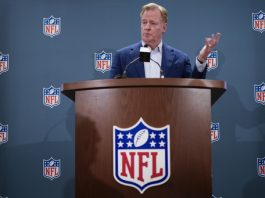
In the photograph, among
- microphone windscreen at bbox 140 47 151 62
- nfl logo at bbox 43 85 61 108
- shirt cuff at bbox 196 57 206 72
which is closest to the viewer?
microphone windscreen at bbox 140 47 151 62

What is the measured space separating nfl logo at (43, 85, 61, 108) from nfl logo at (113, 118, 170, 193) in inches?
76.0

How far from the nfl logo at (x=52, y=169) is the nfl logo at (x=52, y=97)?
19.4 inches

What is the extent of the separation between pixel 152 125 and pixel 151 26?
1136 mm

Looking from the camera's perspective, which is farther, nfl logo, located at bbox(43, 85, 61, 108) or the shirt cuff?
nfl logo, located at bbox(43, 85, 61, 108)

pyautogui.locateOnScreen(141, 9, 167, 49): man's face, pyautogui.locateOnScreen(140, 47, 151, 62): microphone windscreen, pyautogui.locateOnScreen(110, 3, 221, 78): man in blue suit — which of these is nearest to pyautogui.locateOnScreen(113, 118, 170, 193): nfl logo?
pyautogui.locateOnScreen(140, 47, 151, 62): microphone windscreen

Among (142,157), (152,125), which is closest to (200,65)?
(152,125)

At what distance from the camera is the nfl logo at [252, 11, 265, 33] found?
344cm

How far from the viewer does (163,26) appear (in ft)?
8.68

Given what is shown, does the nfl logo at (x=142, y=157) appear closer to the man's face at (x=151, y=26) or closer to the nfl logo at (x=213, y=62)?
the man's face at (x=151, y=26)

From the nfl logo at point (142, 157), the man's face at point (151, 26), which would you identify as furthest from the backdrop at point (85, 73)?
the nfl logo at point (142, 157)

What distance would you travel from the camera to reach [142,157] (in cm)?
156

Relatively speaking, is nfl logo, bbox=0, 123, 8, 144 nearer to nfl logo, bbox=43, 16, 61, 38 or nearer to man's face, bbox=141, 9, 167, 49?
nfl logo, bbox=43, 16, 61, 38

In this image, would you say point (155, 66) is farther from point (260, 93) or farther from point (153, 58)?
point (260, 93)

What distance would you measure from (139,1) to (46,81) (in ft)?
3.67
